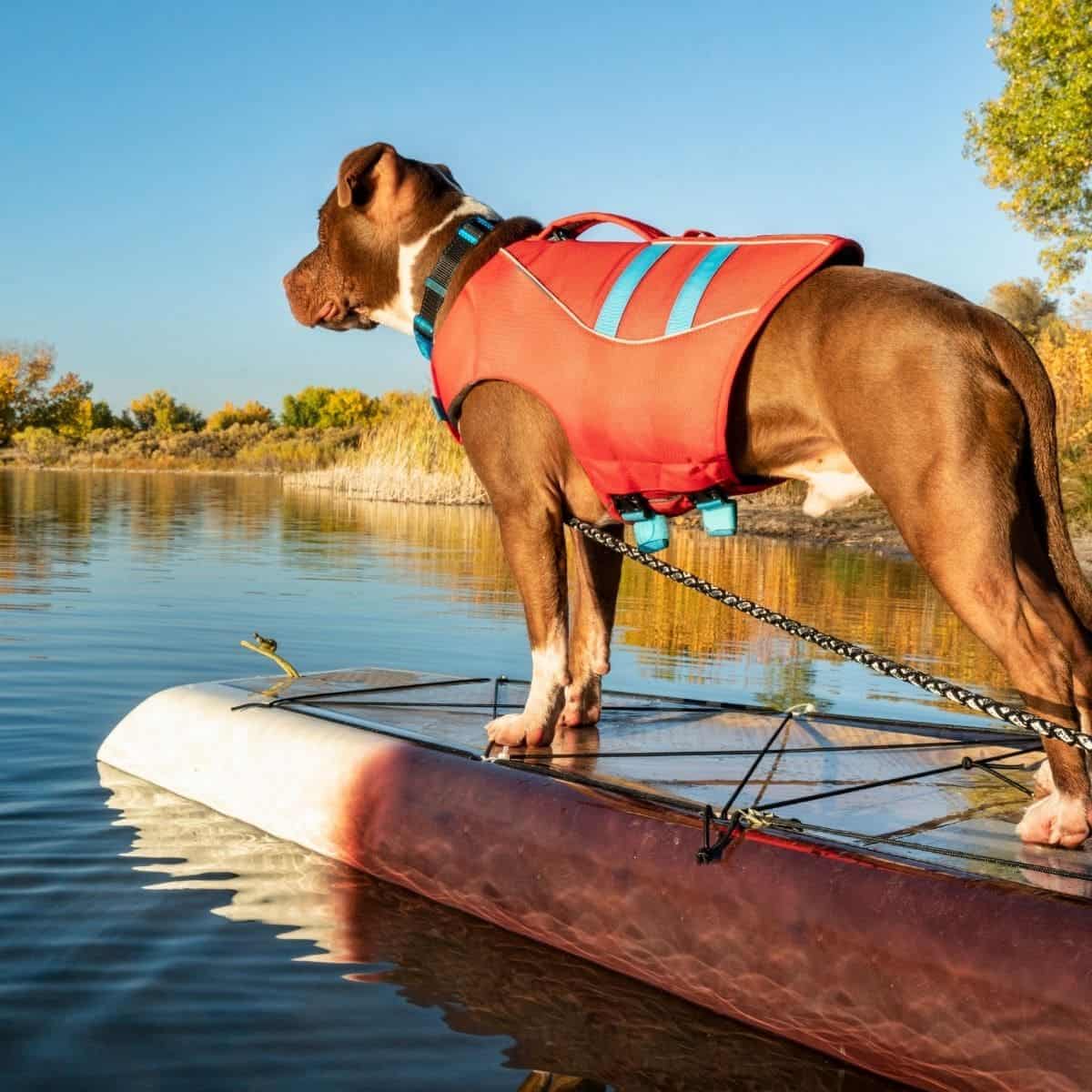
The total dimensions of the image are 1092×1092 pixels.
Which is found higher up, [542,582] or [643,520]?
[643,520]

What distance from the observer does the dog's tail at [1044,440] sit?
379cm

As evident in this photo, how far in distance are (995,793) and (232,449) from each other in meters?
88.1

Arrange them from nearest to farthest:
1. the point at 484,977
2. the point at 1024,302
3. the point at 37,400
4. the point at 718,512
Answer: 1. the point at 484,977
2. the point at 718,512
3. the point at 1024,302
4. the point at 37,400

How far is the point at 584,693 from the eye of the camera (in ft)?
19.2

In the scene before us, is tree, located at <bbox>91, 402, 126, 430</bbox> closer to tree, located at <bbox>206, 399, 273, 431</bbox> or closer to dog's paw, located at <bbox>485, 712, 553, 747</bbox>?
tree, located at <bbox>206, 399, 273, 431</bbox>

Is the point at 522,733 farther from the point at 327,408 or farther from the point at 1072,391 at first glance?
the point at 327,408

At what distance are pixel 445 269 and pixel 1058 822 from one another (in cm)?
308

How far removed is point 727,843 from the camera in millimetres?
3975

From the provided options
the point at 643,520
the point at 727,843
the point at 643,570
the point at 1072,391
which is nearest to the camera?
the point at 727,843

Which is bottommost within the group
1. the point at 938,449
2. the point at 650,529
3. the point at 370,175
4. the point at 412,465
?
the point at 650,529

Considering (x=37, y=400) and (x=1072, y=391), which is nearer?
(x=1072, y=391)

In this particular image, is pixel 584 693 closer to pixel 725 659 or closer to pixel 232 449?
pixel 725 659

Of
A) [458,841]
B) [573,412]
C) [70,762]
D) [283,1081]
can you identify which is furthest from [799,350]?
[70,762]

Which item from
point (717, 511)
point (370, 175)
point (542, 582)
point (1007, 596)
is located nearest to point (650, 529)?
point (717, 511)
